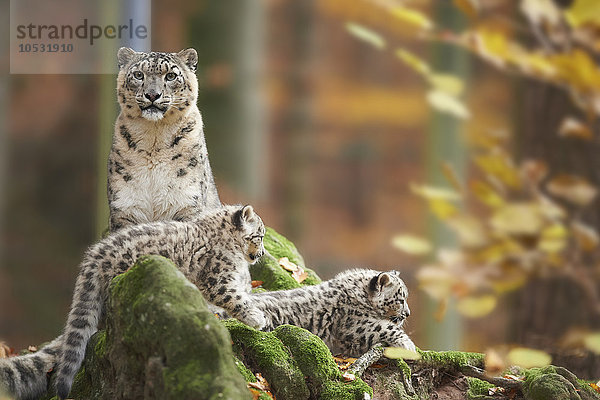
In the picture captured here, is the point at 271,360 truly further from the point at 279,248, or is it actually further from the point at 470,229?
the point at 279,248

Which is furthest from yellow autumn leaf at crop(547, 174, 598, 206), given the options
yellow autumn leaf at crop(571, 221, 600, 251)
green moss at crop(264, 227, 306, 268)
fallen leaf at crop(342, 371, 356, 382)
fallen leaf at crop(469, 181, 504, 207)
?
green moss at crop(264, 227, 306, 268)

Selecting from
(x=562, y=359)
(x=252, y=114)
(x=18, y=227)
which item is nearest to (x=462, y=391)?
(x=562, y=359)

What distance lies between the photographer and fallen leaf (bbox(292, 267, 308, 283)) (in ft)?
29.0

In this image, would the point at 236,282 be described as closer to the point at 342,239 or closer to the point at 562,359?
the point at 562,359

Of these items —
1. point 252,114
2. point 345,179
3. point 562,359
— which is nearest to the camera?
point 562,359

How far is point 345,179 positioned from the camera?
23.4 metres

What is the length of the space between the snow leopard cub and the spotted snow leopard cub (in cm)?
32

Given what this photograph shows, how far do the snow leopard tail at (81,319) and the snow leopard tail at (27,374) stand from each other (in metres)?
0.32

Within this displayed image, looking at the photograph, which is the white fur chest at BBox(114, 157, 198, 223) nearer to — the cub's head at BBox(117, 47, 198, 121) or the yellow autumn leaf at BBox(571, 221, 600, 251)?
the cub's head at BBox(117, 47, 198, 121)

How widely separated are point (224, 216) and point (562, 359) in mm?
4396

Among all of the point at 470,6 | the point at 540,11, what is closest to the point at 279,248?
the point at 470,6

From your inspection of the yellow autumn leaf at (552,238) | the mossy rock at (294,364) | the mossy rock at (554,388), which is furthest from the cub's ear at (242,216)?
Answer: the mossy rock at (554,388)

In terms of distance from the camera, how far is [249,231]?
7324 millimetres

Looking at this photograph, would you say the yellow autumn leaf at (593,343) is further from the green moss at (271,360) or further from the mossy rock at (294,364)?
the green moss at (271,360)
